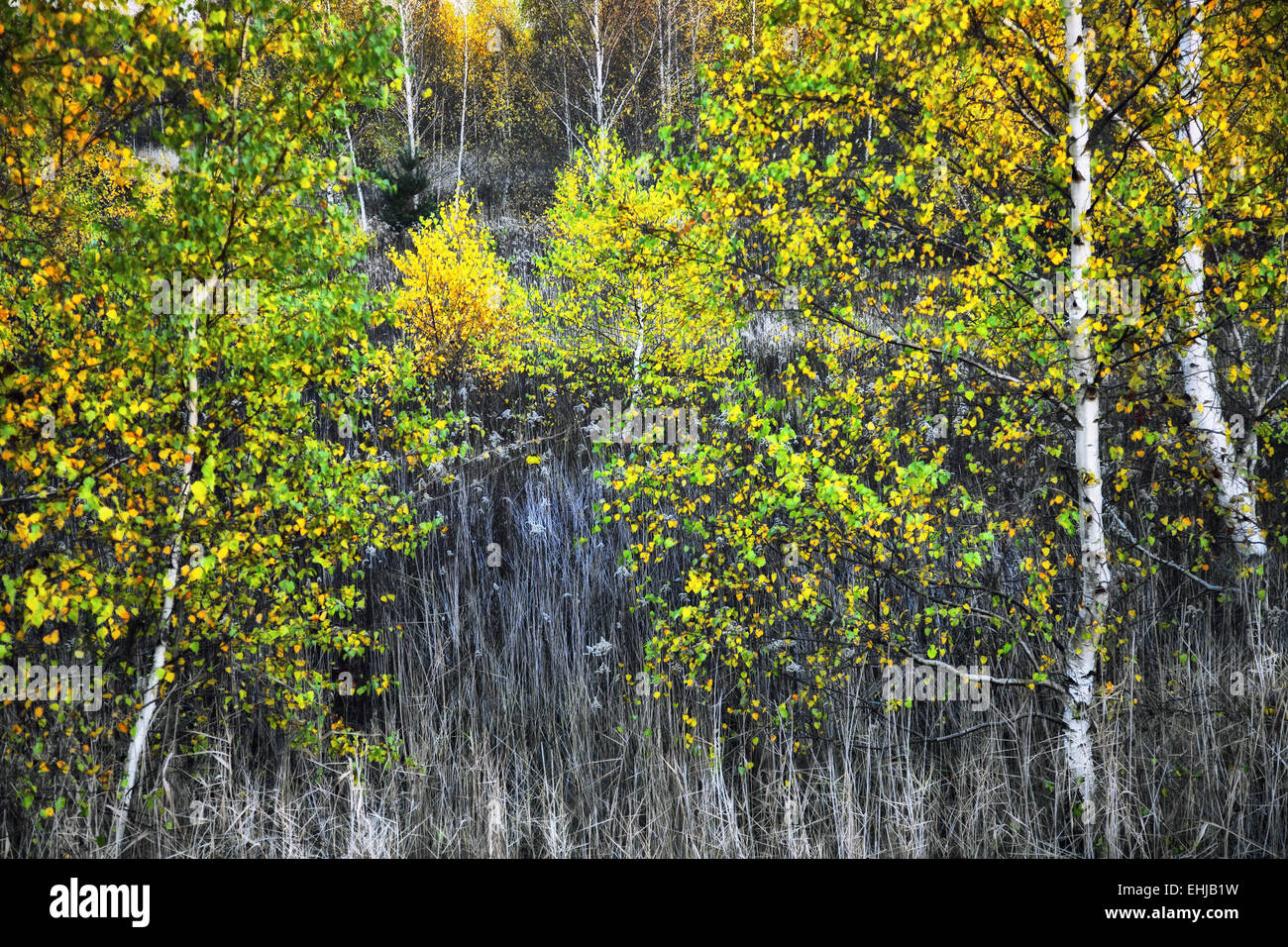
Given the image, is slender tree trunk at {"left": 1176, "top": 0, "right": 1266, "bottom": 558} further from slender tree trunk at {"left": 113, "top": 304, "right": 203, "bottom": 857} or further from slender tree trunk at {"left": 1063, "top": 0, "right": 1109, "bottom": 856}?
slender tree trunk at {"left": 113, "top": 304, "right": 203, "bottom": 857}

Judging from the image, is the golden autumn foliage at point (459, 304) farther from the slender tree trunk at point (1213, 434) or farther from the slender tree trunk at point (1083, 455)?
the slender tree trunk at point (1083, 455)

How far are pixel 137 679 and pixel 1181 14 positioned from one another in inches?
252

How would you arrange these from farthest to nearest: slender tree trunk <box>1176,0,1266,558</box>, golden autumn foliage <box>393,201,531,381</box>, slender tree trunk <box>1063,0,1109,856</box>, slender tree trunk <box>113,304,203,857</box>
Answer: golden autumn foliage <box>393,201,531,381</box>, slender tree trunk <box>1176,0,1266,558</box>, slender tree trunk <box>113,304,203,857</box>, slender tree trunk <box>1063,0,1109,856</box>

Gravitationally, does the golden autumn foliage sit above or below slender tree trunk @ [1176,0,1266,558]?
above

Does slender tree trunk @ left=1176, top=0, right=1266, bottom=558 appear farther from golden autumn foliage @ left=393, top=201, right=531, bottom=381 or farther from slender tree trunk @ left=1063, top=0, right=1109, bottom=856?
golden autumn foliage @ left=393, top=201, right=531, bottom=381

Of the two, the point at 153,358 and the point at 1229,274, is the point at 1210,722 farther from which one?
the point at 153,358

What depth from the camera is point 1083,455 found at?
3.27 metres

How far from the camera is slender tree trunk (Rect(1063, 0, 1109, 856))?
312cm

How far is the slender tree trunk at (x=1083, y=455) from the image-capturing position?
3.12 m

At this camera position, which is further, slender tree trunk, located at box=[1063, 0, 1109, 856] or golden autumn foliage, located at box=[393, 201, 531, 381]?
golden autumn foliage, located at box=[393, 201, 531, 381]

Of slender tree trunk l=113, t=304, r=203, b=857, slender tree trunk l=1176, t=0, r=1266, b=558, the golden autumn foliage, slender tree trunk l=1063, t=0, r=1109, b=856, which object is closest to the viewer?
slender tree trunk l=1063, t=0, r=1109, b=856

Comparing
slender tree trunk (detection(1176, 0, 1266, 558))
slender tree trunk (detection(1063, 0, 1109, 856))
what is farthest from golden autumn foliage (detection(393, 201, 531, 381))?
slender tree trunk (detection(1063, 0, 1109, 856))
